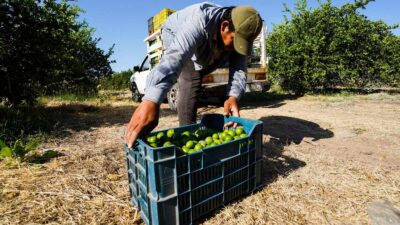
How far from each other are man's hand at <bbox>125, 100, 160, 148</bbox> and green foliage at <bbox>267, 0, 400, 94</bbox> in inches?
374

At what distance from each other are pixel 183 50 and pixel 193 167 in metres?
0.87

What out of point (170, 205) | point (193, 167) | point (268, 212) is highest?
point (193, 167)

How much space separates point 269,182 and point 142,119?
1.51 m

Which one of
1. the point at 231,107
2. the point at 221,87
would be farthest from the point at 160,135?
the point at 221,87

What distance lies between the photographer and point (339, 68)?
1014 cm

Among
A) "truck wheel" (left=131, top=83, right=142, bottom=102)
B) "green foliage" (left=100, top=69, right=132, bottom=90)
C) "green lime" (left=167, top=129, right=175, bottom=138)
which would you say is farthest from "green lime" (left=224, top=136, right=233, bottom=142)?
"green foliage" (left=100, top=69, right=132, bottom=90)

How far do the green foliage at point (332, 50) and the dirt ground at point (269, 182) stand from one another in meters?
6.21

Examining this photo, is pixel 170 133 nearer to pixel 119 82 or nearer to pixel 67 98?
pixel 67 98

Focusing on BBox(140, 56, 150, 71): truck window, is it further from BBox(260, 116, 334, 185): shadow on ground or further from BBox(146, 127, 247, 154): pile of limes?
BBox(146, 127, 247, 154): pile of limes

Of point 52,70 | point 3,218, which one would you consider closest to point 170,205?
point 3,218

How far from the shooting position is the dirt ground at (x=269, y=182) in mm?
2104

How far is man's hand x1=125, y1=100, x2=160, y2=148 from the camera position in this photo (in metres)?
1.83

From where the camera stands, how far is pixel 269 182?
105 inches

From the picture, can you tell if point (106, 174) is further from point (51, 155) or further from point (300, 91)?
point (300, 91)
